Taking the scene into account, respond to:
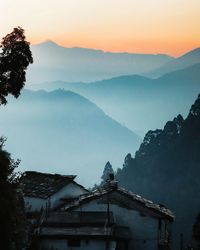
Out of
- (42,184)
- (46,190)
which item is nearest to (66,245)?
(46,190)

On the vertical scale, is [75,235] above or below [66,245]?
above

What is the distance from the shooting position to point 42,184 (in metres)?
49.9

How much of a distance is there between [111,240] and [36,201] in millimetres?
11672

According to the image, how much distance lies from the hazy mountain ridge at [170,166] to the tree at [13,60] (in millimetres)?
121048

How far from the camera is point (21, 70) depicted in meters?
27.6

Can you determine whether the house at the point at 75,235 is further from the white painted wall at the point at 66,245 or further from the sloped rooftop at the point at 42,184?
the sloped rooftop at the point at 42,184

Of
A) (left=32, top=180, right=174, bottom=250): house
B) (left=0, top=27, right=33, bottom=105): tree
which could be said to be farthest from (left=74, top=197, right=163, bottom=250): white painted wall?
(left=0, top=27, right=33, bottom=105): tree

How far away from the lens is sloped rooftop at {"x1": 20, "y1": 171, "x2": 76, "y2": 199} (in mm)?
48375

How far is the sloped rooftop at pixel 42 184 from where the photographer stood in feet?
159

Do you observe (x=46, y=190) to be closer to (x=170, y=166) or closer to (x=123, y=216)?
(x=123, y=216)

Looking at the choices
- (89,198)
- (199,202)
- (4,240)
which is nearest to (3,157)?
(4,240)

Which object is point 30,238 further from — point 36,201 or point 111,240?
point 36,201

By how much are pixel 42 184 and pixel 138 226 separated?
9.82 metres

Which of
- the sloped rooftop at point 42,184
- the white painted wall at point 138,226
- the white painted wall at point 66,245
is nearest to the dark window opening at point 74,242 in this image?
the white painted wall at point 66,245
